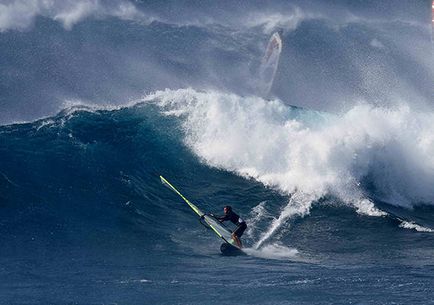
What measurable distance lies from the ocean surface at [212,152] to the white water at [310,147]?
0.07 m

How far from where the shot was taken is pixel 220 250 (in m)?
18.7

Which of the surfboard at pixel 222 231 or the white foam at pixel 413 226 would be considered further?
the white foam at pixel 413 226

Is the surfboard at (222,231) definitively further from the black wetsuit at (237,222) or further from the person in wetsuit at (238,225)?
the black wetsuit at (237,222)

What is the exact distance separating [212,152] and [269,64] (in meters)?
9.10

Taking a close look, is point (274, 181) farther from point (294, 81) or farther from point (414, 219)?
point (294, 81)

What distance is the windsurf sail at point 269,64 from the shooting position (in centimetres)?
3116

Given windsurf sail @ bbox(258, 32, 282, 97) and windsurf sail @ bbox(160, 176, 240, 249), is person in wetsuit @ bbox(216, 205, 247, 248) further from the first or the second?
windsurf sail @ bbox(258, 32, 282, 97)

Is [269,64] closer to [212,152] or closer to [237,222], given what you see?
[212,152]

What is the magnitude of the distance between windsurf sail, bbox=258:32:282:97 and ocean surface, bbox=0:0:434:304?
403 mm

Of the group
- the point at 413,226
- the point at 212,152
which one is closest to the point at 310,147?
the point at 212,152

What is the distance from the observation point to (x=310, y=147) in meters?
24.7

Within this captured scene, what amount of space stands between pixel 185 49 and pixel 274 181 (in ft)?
38.1

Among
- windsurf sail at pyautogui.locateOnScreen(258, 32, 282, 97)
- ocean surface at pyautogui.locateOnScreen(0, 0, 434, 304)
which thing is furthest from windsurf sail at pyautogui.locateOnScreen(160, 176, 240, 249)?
windsurf sail at pyautogui.locateOnScreen(258, 32, 282, 97)

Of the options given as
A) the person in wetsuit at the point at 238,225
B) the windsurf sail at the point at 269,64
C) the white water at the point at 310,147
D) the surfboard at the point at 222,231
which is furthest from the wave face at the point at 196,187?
the windsurf sail at the point at 269,64
